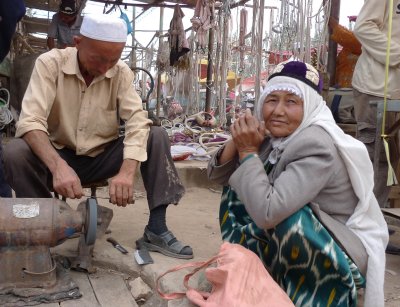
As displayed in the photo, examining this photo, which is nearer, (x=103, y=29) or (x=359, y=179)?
(x=359, y=179)

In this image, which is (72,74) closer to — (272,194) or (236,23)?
(272,194)

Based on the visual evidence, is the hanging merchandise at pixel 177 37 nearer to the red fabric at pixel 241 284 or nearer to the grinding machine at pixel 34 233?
the grinding machine at pixel 34 233

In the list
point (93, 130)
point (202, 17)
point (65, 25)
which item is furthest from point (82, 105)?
point (202, 17)

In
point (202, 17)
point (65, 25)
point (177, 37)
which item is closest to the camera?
point (65, 25)

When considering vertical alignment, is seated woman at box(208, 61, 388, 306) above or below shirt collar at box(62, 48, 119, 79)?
below

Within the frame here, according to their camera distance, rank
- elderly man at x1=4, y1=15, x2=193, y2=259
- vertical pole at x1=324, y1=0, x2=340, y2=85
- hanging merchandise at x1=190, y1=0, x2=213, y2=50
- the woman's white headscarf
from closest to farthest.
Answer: the woman's white headscarf < elderly man at x1=4, y1=15, x2=193, y2=259 < vertical pole at x1=324, y1=0, x2=340, y2=85 < hanging merchandise at x1=190, y1=0, x2=213, y2=50

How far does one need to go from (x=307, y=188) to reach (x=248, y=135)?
1.14 feet

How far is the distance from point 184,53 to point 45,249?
6044mm

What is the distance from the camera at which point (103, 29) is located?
7.32ft

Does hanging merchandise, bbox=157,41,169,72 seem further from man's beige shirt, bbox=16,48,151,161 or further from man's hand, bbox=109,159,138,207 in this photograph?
man's hand, bbox=109,159,138,207

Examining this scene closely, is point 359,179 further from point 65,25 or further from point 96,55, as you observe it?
point 65,25

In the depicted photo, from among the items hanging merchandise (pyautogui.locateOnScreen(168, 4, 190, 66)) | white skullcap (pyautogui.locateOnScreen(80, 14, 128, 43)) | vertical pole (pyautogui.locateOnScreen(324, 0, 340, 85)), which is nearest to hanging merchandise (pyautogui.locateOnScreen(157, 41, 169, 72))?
hanging merchandise (pyautogui.locateOnScreen(168, 4, 190, 66))

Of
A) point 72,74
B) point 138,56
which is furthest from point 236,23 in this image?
point 138,56

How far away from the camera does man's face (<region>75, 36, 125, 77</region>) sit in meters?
2.25
